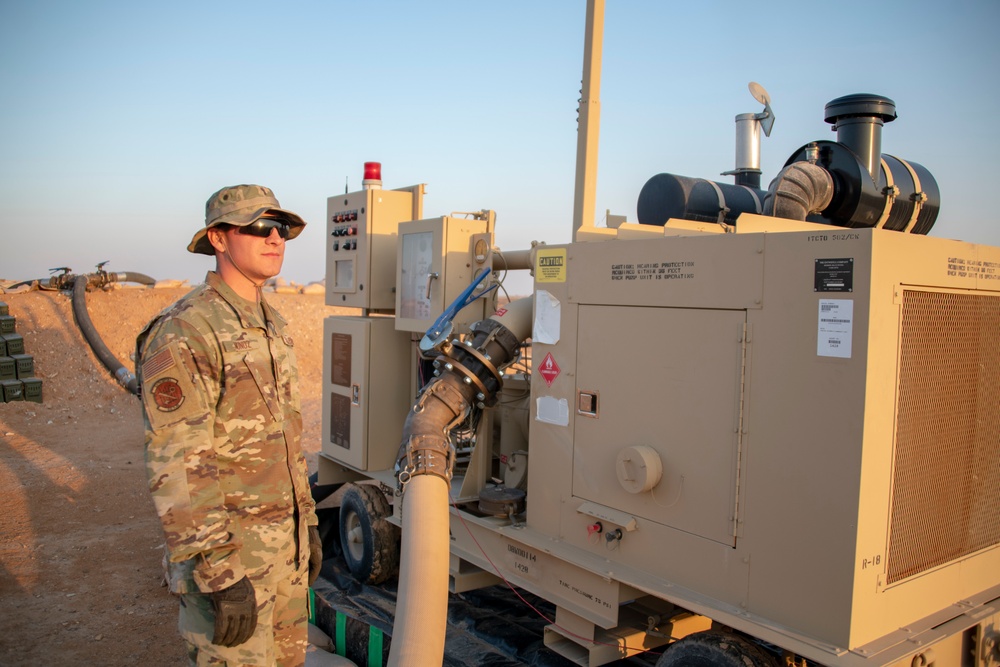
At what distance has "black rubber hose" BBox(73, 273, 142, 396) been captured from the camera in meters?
12.7

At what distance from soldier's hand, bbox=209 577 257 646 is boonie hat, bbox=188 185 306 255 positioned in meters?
1.29

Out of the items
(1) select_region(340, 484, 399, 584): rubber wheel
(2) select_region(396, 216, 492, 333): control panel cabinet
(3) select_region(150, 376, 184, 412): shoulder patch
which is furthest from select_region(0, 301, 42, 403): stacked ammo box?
(3) select_region(150, 376, 184, 412): shoulder patch

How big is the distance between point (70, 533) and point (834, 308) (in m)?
6.79

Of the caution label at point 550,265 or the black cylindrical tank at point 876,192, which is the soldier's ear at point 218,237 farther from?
the black cylindrical tank at point 876,192

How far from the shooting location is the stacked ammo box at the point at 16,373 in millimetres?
11844

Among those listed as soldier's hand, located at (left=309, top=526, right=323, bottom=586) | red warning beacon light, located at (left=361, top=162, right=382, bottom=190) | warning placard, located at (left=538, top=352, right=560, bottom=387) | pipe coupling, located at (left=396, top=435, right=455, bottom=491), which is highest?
red warning beacon light, located at (left=361, top=162, right=382, bottom=190)

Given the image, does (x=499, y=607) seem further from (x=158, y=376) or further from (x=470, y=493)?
(x=158, y=376)

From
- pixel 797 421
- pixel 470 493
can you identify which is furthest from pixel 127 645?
pixel 797 421

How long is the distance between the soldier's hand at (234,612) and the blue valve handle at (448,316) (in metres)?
2.22

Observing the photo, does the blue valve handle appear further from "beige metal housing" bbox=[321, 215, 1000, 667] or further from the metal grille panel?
the metal grille panel

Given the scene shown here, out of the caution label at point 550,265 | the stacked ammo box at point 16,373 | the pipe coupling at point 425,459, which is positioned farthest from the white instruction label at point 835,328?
the stacked ammo box at point 16,373

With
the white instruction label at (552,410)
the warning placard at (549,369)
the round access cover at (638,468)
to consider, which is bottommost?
the round access cover at (638,468)

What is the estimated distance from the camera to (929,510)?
10.9 ft

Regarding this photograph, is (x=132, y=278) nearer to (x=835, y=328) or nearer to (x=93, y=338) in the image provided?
(x=93, y=338)
